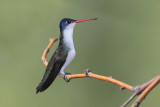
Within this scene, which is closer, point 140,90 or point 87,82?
point 140,90

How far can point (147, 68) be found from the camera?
7.25 meters

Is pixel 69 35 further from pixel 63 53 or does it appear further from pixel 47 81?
pixel 47 81

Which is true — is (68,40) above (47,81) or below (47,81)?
above

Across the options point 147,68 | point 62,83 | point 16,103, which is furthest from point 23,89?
point 147,68

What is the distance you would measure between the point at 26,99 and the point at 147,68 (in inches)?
104

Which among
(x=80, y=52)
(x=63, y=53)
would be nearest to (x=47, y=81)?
(x=63, y=53)

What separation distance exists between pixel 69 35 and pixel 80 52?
14.9 ft

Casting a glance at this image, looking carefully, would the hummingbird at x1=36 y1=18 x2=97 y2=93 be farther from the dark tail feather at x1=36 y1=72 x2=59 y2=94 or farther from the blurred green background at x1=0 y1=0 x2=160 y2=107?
the blurred green background at x1=0 y1=0 x2=160 y2=107

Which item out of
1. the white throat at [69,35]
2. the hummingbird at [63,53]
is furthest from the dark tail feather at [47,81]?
the white throat at [69,35]

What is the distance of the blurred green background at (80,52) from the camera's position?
21.9ft

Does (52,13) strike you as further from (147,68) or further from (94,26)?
(147,68)

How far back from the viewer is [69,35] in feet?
8.93

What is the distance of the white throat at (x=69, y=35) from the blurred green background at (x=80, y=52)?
3.40 m

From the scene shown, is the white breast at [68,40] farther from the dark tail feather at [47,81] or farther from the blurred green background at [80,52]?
the blurred green background at [80,52]
